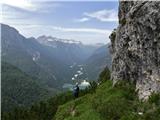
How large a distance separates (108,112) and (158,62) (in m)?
6.63

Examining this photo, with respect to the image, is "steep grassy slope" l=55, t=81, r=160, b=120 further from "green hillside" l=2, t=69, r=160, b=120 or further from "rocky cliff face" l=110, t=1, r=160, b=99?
"rocky cliff face" l=110, t=1, r=160, b=99

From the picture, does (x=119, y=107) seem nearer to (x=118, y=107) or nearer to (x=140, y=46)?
(x=118, y=107)

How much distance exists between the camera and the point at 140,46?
36.6m

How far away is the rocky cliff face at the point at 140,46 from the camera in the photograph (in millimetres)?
33562

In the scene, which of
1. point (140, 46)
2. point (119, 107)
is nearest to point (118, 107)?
point (119, 107)

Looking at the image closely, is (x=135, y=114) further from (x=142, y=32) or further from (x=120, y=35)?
(x=120, y=35)

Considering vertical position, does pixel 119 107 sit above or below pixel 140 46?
below

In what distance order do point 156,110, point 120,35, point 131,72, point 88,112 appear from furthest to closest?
1. point 120,35
2. point 131,72
3. point 88,112
4. point 156,110

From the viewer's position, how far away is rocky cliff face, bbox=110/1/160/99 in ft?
110

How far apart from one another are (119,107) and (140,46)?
7.00 m

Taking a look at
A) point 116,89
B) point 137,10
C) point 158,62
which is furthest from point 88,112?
point 137,10

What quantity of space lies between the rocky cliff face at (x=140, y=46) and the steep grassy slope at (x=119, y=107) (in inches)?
49.4

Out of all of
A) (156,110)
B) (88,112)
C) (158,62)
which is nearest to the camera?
(156,110)

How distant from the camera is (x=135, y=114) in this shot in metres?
30.9
